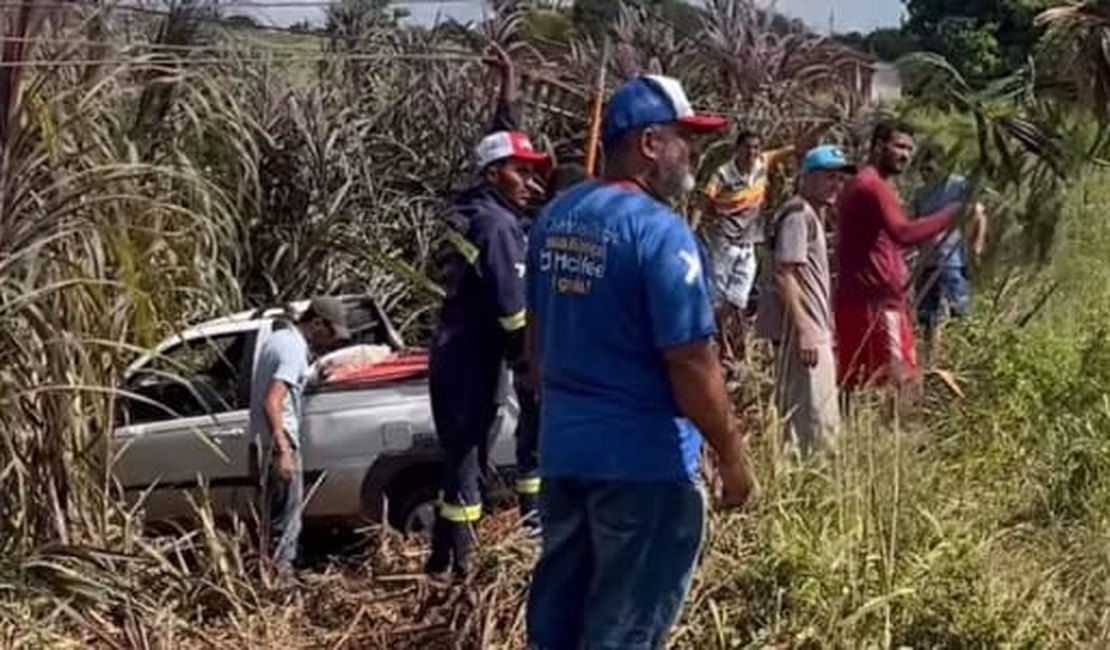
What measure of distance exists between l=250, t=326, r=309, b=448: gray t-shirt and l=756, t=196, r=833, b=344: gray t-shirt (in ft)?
6.21

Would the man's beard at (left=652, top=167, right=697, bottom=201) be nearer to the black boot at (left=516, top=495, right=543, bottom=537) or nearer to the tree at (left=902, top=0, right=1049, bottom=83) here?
the black boot at (left=516, top=495, right=543, bottom=537)

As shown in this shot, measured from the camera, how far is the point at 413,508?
33.7ft

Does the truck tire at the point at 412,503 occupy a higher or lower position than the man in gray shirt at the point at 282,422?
lower

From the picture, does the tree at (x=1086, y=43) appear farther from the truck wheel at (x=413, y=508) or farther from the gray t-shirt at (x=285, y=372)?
the truck wheel at (x=413, y=508)

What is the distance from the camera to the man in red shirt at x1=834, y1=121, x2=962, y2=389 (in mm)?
9047

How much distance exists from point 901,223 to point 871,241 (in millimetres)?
207

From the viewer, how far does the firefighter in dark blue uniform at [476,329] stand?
298 inches

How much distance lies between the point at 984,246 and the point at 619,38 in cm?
812

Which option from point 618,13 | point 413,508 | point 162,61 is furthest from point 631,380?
point 618,13

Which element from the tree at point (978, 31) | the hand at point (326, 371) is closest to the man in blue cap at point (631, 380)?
the tree at point (978, 31)

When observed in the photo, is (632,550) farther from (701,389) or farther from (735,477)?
(701,389)

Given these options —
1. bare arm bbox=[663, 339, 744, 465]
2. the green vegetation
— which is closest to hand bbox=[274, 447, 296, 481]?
the green vegetation

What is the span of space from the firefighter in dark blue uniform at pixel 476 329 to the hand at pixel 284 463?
1.24 metres

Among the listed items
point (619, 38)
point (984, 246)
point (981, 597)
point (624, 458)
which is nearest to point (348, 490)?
point (984, 246)
